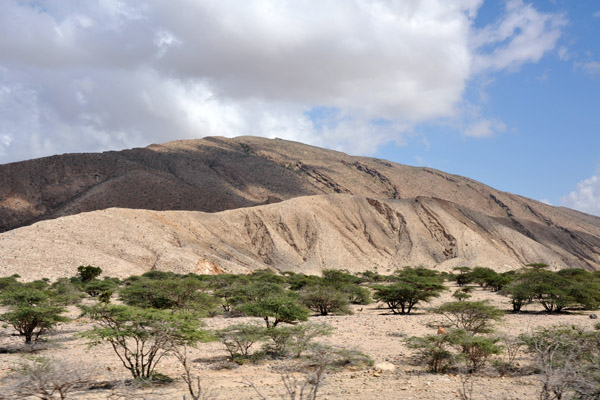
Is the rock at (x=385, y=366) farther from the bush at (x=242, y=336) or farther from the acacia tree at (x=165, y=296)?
the acacia tree at (x=165, y=296)

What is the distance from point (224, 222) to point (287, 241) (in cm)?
1077

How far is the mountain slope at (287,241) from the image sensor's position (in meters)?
50.4

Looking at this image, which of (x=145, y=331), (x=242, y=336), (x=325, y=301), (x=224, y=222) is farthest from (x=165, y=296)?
(x=224, y=222)

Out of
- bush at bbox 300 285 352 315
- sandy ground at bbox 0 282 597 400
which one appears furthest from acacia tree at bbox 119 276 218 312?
bush at bbox 300 285 352 315

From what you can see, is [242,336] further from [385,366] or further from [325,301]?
[325,301]

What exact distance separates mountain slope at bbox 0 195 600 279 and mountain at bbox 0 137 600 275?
213 millimetres

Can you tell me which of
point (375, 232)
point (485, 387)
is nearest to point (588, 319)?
point (485, 387)

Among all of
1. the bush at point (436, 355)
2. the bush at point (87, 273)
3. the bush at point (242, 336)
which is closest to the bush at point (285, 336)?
the bush at point (242, 336)

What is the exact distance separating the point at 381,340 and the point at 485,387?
25.7ft

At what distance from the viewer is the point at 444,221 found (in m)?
87.2

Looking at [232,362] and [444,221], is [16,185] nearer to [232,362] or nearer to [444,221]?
[444,221]

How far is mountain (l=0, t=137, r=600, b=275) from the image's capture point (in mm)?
54250

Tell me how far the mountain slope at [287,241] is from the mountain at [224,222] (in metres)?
0.21

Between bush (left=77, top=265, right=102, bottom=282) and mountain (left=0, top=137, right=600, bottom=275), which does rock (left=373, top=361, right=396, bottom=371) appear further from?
mountain (left=0, top=137, right=600, bottom=275)
